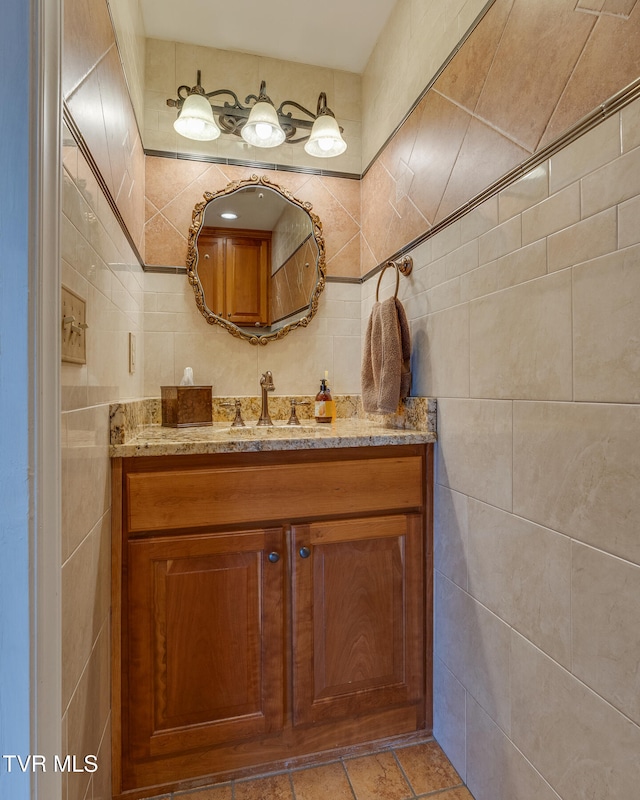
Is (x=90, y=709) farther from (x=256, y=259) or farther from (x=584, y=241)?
(x=256, y=259)

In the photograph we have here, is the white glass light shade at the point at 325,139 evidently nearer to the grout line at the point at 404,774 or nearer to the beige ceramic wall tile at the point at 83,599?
the beige ceramic wall tile at the point at 83,599

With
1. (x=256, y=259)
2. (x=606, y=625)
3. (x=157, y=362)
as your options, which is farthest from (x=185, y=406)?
(x=606, y=625)

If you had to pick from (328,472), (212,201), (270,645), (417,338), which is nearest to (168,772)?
(270,645)

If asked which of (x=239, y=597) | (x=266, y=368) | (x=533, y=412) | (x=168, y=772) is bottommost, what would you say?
(x=168, y=772)

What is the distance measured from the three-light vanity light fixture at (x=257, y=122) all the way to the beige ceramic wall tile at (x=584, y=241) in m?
1.18

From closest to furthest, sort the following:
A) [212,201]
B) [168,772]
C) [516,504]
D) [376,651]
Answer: [516,504]
[168,772]
[376,651]
[212,201]

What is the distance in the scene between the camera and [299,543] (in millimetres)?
1160

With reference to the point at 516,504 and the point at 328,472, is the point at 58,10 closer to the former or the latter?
the point at 328,472

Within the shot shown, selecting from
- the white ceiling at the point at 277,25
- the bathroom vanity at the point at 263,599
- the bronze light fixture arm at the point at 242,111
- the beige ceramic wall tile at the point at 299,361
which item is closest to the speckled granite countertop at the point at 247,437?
the bathroom vanity at the point at 263,599

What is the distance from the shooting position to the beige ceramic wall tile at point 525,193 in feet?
2.77

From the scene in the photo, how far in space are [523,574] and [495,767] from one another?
50cm

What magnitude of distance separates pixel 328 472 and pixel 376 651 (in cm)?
55

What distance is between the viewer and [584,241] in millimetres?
751

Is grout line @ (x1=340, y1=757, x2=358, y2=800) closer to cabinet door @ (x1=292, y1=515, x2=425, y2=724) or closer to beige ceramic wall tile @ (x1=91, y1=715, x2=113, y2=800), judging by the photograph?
cabinet door @ (x1=292, y1=515, x2=425, y2=724)
